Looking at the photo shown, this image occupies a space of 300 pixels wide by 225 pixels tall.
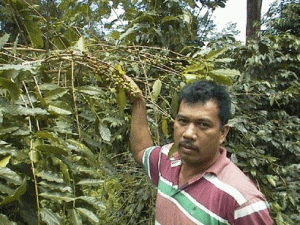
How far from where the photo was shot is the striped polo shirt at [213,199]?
108cm

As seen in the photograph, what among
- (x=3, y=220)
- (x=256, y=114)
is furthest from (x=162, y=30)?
(x=3, y=220)

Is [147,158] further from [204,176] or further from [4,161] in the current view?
[4,161]

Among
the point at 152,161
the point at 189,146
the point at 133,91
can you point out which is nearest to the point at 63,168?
the point at 189,146

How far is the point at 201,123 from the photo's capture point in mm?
1250

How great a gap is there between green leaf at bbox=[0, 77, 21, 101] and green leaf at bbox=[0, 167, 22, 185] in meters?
0.18

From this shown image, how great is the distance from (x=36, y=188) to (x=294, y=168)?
211 cm

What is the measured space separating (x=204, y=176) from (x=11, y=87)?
0.71m

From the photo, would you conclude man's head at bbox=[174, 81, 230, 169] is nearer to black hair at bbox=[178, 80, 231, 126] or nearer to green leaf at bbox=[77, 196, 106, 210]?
black hair at bbox=[178, 80, 231, 126]

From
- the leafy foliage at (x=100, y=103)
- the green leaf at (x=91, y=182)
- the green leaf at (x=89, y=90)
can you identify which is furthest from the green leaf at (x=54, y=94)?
the green leaf at (x=91, y=182)

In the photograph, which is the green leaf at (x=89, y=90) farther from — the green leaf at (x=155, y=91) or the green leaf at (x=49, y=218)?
the green leaf at (x=49, y=218)

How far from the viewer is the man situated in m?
1.12

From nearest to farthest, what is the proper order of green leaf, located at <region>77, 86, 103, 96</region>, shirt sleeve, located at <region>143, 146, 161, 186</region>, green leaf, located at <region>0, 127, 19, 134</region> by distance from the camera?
green leaf, located at <region>0, 127, 19, 134</region>, green leaf, located at <region>77, 86, 103, 96</region>, shirt sleeve, located at <region>143, 146, 161, 186</region>

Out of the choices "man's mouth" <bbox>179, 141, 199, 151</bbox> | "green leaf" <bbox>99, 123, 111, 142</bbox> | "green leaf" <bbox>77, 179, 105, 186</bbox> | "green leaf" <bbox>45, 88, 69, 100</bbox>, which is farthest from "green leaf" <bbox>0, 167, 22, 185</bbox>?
"man's mouth" <bbox>179, 141, 199, 151</bbox>

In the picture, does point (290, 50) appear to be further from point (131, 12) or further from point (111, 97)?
point (111, 97)
